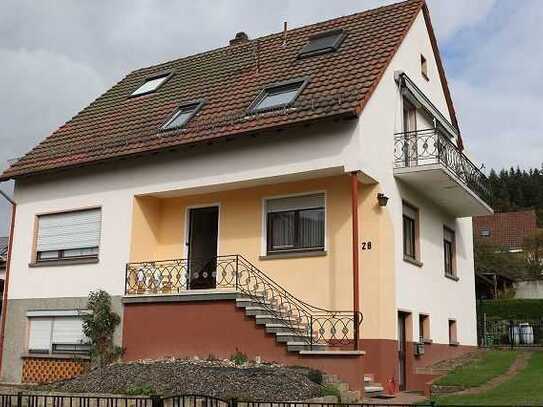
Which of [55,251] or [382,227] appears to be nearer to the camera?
[382,227]

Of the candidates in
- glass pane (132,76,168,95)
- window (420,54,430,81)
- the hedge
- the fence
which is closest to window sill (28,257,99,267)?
glass pane (132,76,168,95)

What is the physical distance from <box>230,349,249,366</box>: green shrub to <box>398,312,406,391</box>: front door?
3.71 meters

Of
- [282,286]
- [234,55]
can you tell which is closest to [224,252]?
[282,286]

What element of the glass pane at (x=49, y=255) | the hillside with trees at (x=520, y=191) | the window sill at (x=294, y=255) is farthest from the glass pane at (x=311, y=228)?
the hillside with trees at (x=520, y=191)

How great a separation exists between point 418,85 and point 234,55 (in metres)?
5.61

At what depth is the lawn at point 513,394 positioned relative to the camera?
1138cm

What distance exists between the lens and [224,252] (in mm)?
16969

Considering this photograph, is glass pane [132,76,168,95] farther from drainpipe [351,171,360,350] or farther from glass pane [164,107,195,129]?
drainpipe [351,171,360,350]

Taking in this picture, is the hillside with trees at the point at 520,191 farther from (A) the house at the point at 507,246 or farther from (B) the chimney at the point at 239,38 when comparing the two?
(B) the chimney at the point at 239,38

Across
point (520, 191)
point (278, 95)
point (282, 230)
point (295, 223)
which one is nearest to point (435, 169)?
point (295, 223)

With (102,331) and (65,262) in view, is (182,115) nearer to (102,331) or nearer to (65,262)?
(65,262)

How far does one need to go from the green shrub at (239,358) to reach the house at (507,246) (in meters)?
20.7

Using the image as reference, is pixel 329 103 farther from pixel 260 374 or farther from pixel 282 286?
pixel 260 374

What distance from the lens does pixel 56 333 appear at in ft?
58.6
